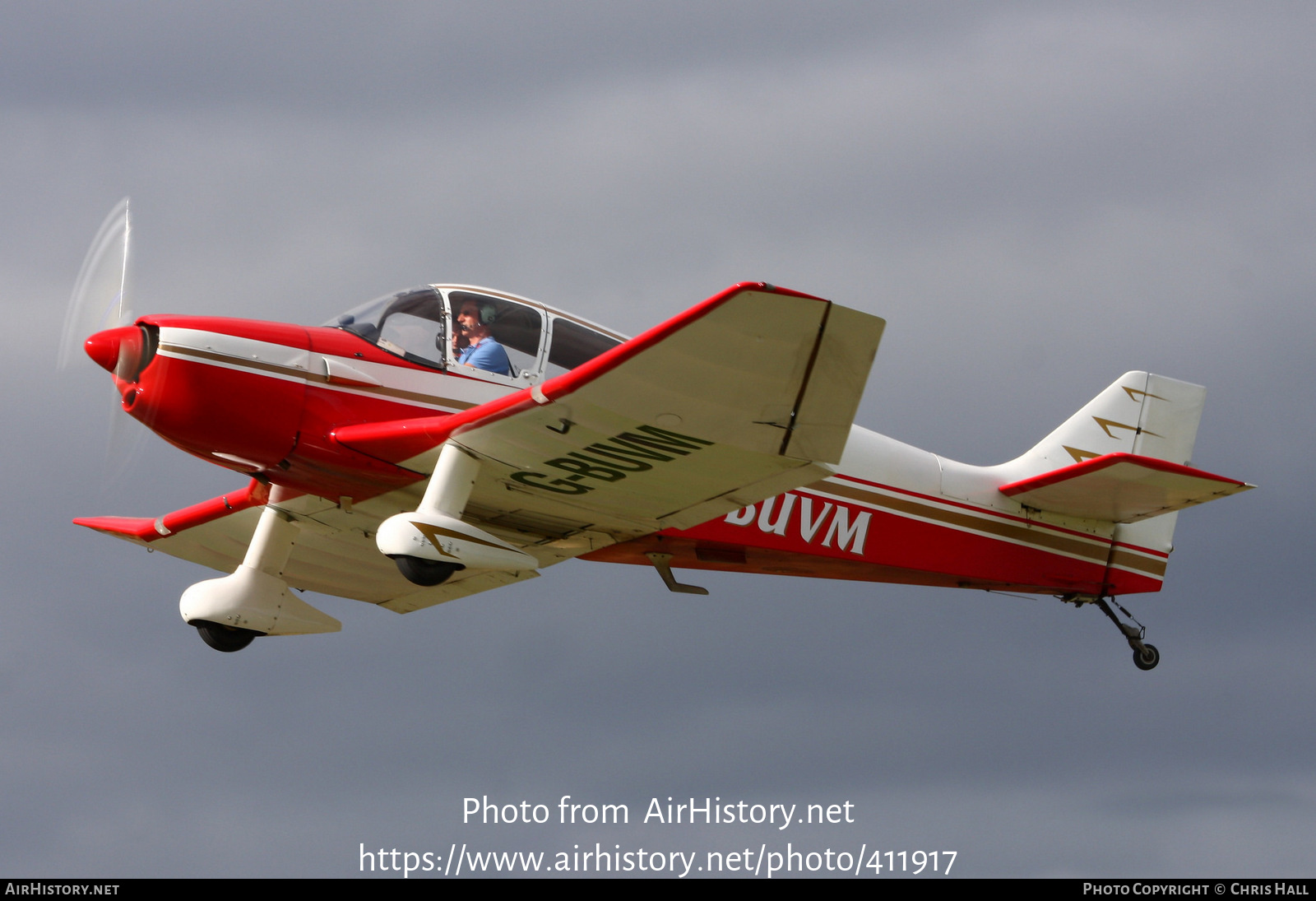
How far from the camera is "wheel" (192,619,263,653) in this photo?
40.8 ft

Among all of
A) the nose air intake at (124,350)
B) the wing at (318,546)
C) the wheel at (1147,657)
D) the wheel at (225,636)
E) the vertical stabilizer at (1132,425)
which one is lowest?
the wheel at (225,636)

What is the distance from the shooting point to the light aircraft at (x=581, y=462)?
918cm

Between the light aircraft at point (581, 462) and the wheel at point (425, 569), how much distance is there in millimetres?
22

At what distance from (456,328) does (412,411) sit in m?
0.71

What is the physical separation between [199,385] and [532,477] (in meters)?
2.46

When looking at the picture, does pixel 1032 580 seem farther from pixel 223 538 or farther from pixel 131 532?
pixel 131 532

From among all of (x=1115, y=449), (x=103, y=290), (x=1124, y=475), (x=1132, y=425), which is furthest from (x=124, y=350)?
(x=1132, y=425)

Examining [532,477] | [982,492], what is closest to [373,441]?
[532,477]

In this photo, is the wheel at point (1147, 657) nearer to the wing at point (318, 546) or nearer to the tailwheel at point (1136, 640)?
the tailwheel at point (1136, 640)

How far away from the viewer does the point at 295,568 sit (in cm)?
1370

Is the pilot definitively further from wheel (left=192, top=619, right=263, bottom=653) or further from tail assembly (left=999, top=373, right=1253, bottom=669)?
tail assembly (left=999, top=373, right=1253, bottom=669)

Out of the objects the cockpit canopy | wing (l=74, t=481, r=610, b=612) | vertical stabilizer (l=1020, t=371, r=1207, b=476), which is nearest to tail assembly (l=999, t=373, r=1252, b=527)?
vertical stabilizer (l=1020, t=371, r=1207, b=476)

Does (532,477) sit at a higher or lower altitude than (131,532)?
higher

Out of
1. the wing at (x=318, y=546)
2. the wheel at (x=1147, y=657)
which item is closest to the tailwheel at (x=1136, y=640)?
the wheel at (x=1147, y=657)
